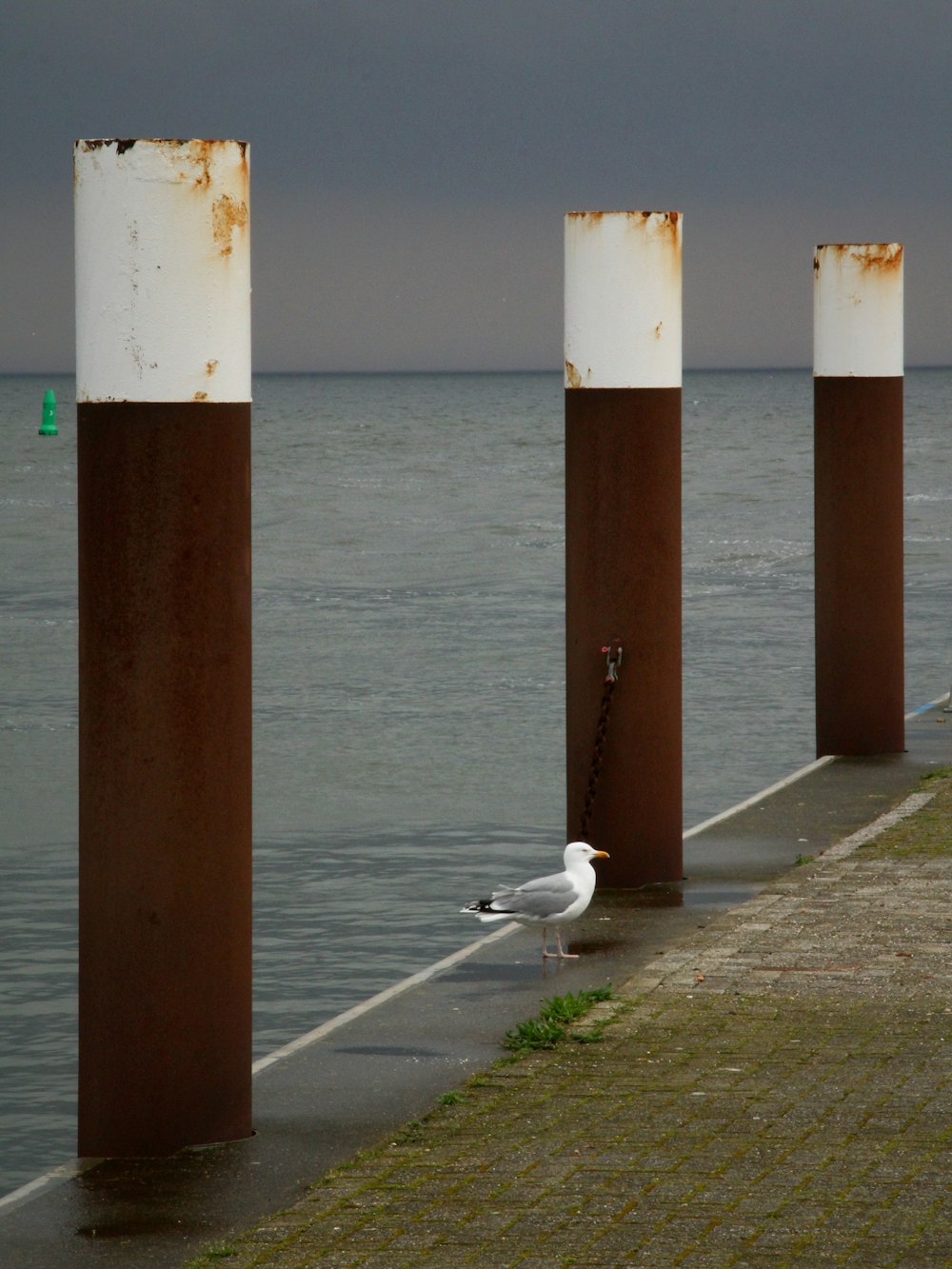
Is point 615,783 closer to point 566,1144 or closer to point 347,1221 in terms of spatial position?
point 566,1144

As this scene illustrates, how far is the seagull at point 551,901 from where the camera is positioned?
888cm

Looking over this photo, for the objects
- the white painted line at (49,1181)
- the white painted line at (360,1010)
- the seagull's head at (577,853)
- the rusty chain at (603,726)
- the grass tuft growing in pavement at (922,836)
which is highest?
the rusty chain at (603,726)

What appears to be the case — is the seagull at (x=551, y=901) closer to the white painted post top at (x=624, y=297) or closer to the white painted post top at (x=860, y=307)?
the white painted post top at (x=624, y=297)

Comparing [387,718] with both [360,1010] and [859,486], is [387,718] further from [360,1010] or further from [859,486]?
[360,1010]

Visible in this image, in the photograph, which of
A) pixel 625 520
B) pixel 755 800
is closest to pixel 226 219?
pixel 625 520

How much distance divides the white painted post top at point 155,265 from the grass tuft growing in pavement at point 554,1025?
257cm

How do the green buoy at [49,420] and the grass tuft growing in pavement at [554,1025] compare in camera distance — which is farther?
the green buoy at [49,420]

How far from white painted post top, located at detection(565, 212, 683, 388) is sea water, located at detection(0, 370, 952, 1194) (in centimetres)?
310

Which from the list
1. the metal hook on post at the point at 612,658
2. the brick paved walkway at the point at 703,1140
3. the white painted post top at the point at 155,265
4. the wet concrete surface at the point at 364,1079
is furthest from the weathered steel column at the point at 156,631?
the metal hook on post at the point at 612,658

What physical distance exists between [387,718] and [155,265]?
42.6 feet

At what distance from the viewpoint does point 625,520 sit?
1010cm

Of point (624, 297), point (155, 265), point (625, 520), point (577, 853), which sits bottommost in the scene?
point (577, 853)

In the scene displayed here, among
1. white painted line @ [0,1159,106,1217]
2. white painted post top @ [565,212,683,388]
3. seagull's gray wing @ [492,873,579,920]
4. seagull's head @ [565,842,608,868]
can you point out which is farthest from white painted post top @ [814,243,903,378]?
white painted line @ [0,1159,106,1217]

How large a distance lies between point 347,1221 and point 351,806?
9272 millimetres
